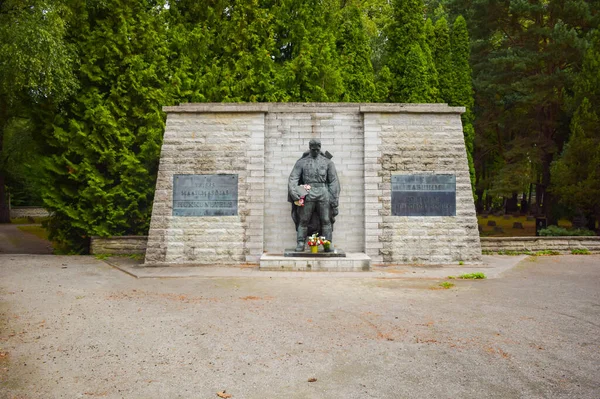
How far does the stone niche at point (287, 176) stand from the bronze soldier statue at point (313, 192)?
2.53 ft

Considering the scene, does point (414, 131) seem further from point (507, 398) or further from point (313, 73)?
point (507, 398)

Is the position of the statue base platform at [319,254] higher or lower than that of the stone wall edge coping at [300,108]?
lower

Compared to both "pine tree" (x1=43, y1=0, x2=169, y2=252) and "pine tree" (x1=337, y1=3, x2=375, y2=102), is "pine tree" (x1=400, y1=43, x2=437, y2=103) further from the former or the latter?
"pine tree" (x1=43, y1=0, x2=169, y2=252)

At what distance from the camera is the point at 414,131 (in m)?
10.8

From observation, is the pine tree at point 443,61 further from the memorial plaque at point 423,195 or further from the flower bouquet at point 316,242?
the flower bouquet at point 316,242

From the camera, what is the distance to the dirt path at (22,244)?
15.2m

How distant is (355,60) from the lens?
17.2 m

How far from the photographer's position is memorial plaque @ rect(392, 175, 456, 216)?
1048 cm

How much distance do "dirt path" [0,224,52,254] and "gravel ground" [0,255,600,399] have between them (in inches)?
312

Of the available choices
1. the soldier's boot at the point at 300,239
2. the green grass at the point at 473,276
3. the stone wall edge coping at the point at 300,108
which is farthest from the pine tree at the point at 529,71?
the soldier's boot at the point at 300,239

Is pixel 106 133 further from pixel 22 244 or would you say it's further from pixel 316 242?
pixel 22 244

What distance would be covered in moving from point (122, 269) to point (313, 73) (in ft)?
28.6

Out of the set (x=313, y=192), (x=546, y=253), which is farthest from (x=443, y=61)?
(x=313, y=192)

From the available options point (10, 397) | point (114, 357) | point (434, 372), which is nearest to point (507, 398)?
point (434, 372)
